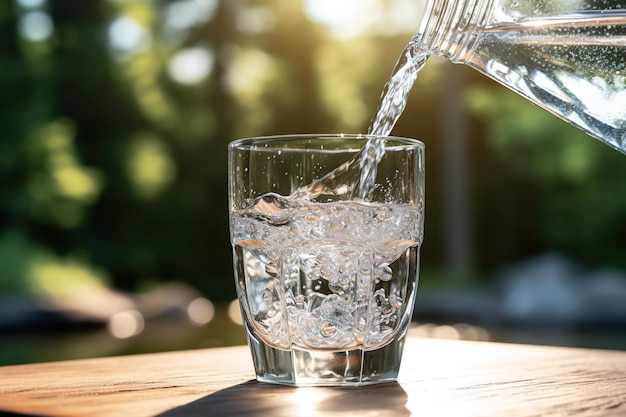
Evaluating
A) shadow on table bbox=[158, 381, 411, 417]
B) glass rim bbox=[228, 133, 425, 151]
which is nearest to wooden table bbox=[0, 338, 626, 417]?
shadow on table bbox=[158, 381, 411, 417]

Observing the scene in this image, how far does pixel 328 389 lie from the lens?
38.9 inches

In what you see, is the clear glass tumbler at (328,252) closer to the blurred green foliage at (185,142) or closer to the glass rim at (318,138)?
the glass rim at (318,138)

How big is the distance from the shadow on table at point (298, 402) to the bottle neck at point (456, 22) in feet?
1.36

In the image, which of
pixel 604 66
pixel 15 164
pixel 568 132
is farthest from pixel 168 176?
pixel 604 66

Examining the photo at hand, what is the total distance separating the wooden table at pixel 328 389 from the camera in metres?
0.84

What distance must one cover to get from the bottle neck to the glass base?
37 cm

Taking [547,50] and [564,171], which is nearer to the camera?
[547,50]

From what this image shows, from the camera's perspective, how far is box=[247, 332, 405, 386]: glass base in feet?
3.42

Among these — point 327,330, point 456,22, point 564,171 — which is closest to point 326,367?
point 327,330

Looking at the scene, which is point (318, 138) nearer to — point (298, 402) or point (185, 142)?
point (298, 402)

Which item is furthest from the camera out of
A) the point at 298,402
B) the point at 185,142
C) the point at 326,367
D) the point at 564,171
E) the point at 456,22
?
the point at 185,142

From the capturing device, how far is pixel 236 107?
10.7 meters

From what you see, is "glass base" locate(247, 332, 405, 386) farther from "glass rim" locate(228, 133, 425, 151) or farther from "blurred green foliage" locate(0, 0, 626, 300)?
"blurred green foliage" locate(0, 0, 626, 300)

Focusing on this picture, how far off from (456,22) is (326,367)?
1.45 feet
